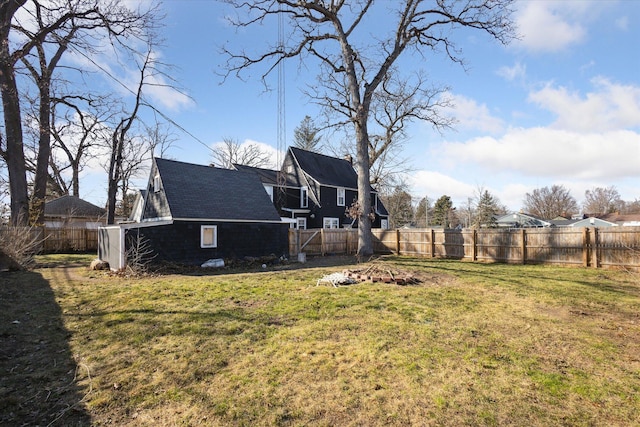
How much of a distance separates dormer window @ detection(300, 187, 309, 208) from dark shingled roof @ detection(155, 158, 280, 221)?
341 inches

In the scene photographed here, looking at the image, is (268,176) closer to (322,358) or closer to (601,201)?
(322,358)

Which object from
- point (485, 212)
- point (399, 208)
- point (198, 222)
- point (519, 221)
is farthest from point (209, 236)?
point (519, 221)

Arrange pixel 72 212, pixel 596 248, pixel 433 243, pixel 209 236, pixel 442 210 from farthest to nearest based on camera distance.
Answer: pixel 442 210, pixel 72 212, pixel 433 243, pixel 209 236, pixel 596 248

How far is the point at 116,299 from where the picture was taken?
7.46 m

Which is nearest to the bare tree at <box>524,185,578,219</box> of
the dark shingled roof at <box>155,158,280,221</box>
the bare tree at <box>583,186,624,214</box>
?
the bare tree at <box>583,186,624,214</box>

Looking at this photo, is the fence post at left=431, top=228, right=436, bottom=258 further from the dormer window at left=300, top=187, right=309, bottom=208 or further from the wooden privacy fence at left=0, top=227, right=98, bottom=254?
the wooden privacy fence at left=0, top=227, right=98, bottom=254

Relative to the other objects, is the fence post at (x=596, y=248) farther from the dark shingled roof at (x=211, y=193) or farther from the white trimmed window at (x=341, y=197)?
the white trimmed window at (x=341, y=197)

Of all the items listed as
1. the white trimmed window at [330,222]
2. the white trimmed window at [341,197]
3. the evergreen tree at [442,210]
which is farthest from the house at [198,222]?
the evergreen tree at [442,210]

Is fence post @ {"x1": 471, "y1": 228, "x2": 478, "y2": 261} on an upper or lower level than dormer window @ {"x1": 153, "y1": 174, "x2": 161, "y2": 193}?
lower

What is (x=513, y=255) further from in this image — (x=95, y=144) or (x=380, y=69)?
(x=95, y=144)

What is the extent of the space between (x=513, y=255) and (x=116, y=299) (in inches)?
599

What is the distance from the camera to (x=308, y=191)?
26.6 metres

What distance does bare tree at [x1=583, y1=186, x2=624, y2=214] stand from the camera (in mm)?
69000

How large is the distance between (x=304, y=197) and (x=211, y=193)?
12.0 metres
